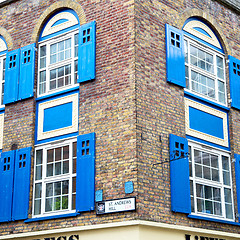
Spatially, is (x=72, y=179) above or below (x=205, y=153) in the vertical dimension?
below

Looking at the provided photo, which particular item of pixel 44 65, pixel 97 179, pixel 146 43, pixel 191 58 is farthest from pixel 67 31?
pixel 97 179

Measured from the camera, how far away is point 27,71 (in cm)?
1541

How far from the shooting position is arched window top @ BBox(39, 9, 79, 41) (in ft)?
49.4

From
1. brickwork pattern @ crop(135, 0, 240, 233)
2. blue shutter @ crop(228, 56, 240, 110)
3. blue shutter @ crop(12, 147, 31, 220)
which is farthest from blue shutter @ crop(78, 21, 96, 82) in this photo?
blue shutter @ crop(228, 56, 240, 110)

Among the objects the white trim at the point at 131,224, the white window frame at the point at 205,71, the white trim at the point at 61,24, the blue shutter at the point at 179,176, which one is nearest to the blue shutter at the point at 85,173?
the white trim at the point at 131,224

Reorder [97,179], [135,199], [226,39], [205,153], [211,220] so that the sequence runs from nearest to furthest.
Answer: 1. [135,199]
2. [97,179]
3. [211,220]
4. [205,153]
5. [226,39]

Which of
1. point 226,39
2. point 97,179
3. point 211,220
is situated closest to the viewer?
point 97,179

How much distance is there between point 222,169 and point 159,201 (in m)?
3.29

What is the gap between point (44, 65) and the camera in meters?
15.4

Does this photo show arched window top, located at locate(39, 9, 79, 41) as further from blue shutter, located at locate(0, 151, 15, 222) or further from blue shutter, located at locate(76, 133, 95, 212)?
blue shutter, located at locate(0, 151, 15, 222)

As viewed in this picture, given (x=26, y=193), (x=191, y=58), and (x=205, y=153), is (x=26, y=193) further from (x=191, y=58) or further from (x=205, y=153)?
(x=191, y=58)

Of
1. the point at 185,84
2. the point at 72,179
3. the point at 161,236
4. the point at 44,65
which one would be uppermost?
the point at 44,65

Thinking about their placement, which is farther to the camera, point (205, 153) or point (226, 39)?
point (226, 39)

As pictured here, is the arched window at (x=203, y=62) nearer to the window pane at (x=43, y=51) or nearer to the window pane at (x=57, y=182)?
the window pane at (x=57, y=182)
